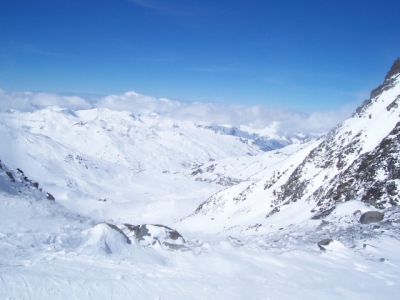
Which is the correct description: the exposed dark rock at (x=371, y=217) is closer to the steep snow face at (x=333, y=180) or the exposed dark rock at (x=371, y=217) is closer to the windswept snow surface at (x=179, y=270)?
the windswept snow surface at (x=179, y=270)

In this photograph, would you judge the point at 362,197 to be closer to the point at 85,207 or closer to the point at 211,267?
the point at 211,267

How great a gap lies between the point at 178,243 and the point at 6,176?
29234 millimetres

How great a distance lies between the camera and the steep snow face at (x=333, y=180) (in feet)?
95.5

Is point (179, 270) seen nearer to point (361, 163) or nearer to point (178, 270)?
point (178, 270)

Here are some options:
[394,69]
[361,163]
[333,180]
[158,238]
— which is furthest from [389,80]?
[158,238]

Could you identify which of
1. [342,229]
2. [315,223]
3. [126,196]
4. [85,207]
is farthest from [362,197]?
[126,196]

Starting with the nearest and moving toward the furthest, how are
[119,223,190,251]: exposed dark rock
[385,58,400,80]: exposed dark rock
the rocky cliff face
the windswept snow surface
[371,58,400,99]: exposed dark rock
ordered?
the windswept snow surface
[119,223,190,251]: exposed dark rock
the rocky cliff face
[371,58,400,99]: exposed dark rock
[385,58,400,80]: exposed dark rock

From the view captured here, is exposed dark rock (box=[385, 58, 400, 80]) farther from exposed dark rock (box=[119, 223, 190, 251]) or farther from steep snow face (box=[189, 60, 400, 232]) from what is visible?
exposed dark rock (box=[119, 223, 190, 251])

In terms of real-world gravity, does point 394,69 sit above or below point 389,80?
above

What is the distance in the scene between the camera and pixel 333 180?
38.3 meters

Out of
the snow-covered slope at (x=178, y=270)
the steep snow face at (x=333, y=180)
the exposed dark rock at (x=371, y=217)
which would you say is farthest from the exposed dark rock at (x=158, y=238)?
the steep snow face at (x=333, y=180)

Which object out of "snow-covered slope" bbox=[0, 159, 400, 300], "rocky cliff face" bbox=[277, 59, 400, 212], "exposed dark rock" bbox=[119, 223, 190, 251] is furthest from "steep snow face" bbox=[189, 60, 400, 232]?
"exposed dark rock" bbox=[119, 223, 190, 251]

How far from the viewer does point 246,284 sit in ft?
33.8

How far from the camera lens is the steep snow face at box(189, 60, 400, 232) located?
2909 cm
